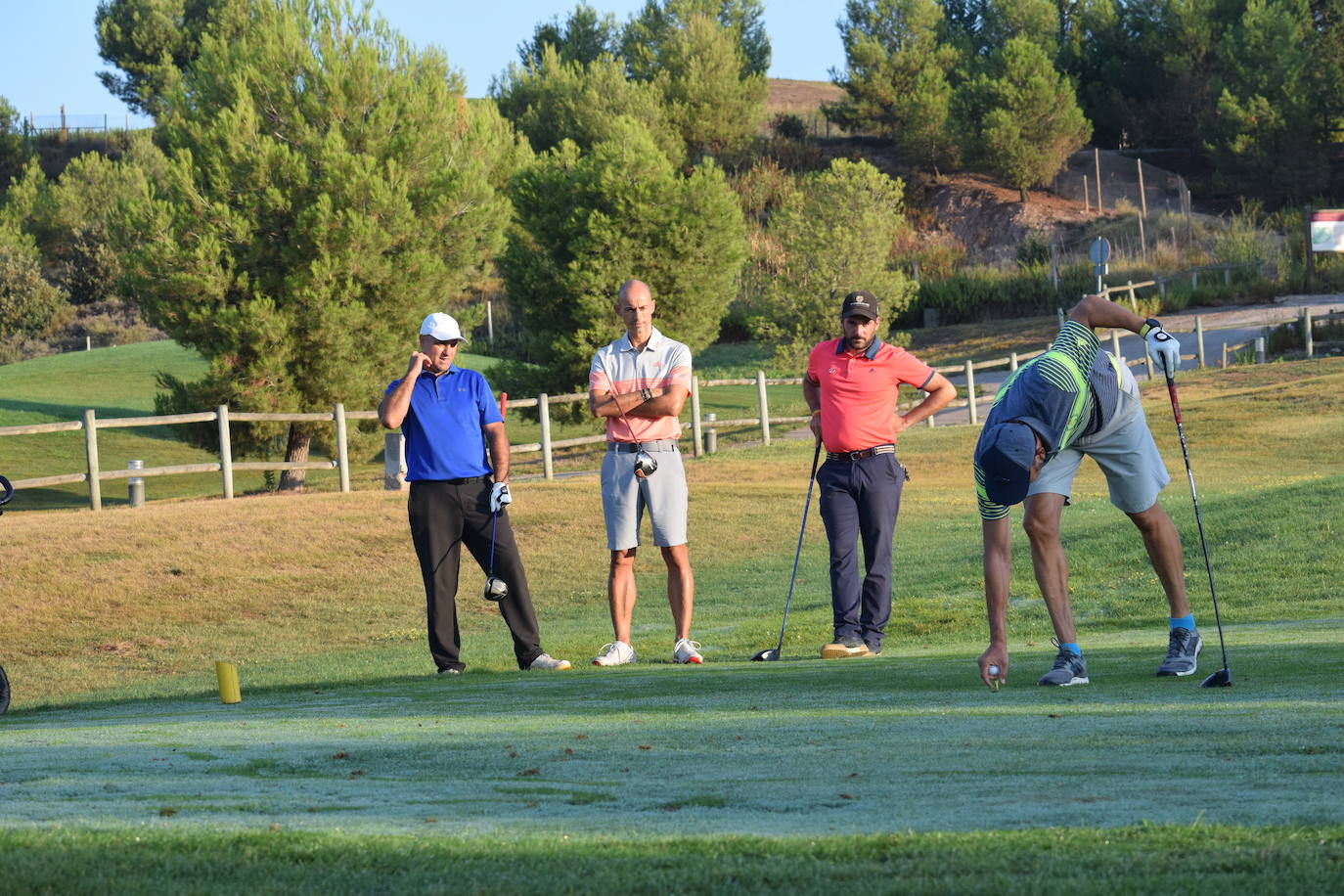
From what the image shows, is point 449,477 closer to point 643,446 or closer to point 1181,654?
point 643,446

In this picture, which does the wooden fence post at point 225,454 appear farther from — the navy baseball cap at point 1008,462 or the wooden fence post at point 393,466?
the navy baseball cap at point 1008,462

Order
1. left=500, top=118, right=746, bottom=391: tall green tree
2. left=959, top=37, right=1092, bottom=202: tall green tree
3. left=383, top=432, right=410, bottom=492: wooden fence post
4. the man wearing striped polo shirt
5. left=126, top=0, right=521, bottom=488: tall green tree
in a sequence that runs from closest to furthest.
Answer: the man wearing striped polo shirt, left=383, top=432, right=410, bottom=492: wooden fence post, left=126, top=0, right=521, bottom=488: tall green tree, left=500, top=118, right=746, bottom=391: tall green tree, left=959, top=37, right=1092, bottom=202: tall green tree

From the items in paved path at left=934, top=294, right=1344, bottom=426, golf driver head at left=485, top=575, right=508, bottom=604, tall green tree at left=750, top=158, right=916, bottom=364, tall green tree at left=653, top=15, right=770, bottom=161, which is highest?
tall green tree at left=653, top=15, right=770, bottom=161

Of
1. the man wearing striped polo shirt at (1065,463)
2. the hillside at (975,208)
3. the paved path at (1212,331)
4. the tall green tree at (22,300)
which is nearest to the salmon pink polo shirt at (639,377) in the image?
the man wearing striped polo shirt at (1065,463)

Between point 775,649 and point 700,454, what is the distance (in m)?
20.9

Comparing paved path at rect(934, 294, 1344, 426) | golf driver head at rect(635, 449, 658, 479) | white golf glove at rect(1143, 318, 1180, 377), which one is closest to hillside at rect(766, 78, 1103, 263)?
paved path at rect(934, 294, 1344, 426)

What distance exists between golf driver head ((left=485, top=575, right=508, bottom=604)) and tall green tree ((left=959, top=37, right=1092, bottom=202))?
73.1 m

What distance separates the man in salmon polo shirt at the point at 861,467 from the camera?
31.5ft

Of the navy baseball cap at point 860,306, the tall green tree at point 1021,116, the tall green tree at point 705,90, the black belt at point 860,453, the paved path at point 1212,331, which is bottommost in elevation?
the black belt at point 860,453

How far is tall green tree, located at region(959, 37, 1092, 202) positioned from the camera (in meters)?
78.6

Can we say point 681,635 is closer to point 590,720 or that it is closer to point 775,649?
point 775,649

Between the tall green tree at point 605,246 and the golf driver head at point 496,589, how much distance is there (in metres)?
29.6

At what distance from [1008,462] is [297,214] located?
2600 centimetres

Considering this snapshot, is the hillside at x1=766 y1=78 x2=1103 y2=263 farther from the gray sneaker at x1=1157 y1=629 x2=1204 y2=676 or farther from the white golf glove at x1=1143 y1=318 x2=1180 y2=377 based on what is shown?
the gray sneaker at x1=1157 y1=629 x2=1204 y2=676
